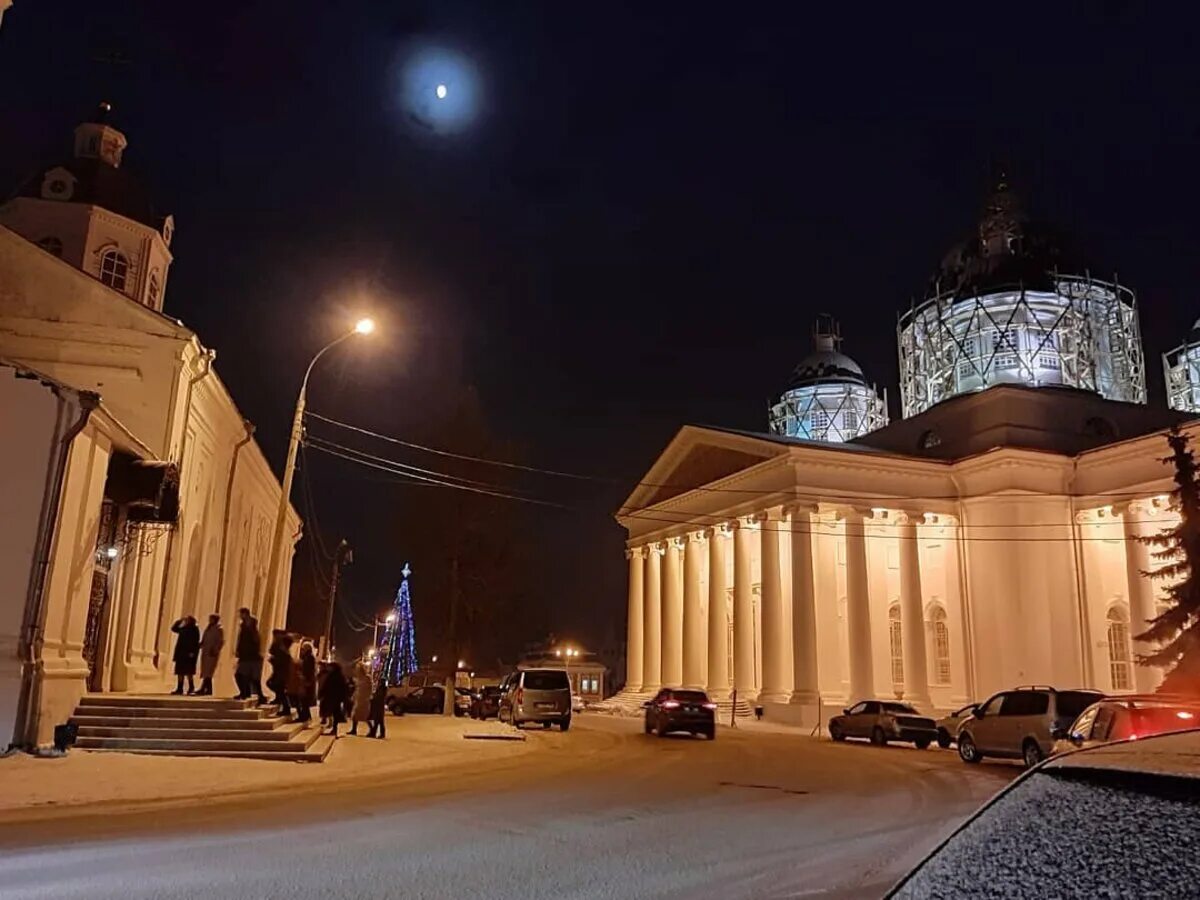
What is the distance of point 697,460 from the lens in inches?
1907

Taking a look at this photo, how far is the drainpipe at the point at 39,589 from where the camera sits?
14.6m

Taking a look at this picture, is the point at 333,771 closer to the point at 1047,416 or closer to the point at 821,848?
the point at 821,848

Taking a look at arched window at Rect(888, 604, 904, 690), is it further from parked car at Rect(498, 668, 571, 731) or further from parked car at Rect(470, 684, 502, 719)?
parked car at Rect(498, 668, 571, 731)

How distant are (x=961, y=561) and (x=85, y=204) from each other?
1386 inches

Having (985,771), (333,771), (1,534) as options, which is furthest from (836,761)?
(1,534)

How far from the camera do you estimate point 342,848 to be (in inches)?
330

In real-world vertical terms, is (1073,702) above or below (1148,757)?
below

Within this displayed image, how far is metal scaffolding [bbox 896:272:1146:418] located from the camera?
49312mm

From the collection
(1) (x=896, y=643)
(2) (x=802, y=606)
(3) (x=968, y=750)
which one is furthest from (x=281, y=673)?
(1) (x=896, y=643)

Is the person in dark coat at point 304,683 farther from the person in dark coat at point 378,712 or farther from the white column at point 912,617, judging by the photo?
the white column at point 912,617

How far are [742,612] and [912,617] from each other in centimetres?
702

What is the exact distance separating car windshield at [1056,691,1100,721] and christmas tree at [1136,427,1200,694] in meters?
10.7

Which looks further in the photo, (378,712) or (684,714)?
(684,714)

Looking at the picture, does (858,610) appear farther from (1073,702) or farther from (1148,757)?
(1148,757)
